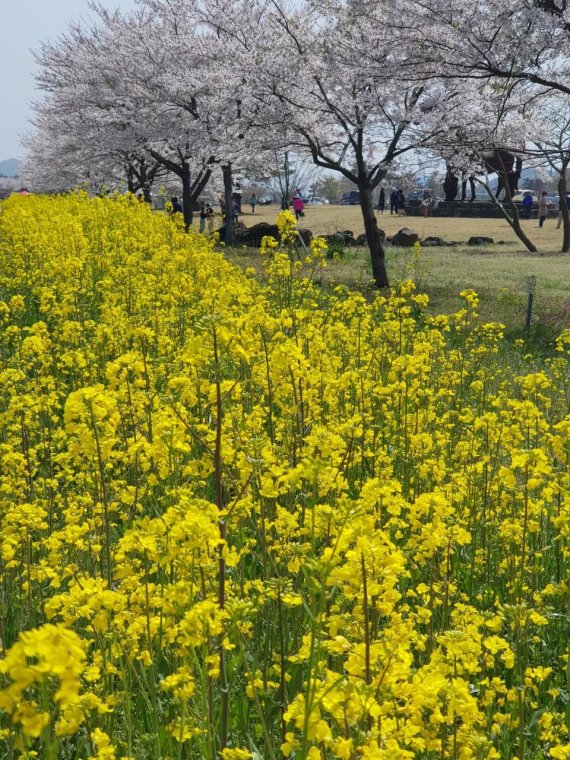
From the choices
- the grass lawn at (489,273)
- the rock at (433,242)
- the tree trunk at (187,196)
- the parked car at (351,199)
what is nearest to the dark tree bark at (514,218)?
the grass lawn at (489,273)

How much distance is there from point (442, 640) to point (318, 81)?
14450 mm

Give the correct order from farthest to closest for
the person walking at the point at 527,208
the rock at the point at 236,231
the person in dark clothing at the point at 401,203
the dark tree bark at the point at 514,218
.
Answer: the person in dark clothing at the point at 401,203 < the person walking at the point at 527,208 < the rock at the point at 236,231 < the dark tree bark at the point at 514,218

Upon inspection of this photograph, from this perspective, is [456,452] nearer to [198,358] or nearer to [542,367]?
[198,358]

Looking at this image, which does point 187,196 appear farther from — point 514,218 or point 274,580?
point 274,580

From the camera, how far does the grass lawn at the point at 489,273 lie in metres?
12.8

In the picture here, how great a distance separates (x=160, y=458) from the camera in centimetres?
317

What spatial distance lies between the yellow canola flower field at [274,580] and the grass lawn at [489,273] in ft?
22.2

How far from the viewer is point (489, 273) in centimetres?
1788

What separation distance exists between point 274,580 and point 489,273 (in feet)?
54.5

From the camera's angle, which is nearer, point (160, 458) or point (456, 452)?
point (160, 458)

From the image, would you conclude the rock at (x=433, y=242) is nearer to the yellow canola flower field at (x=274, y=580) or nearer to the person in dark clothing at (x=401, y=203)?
the person in dark clothing at (x=401, y=203)

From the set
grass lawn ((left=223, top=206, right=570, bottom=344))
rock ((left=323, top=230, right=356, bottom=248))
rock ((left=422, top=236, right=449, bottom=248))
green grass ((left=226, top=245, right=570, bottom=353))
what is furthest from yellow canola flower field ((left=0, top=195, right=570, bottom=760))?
rock ((left=422, top=236, right=449, bottom=248))

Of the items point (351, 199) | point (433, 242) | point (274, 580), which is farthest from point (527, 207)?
point (274, 580)

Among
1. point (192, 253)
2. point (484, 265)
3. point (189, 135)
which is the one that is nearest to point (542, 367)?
point (192, 253)
